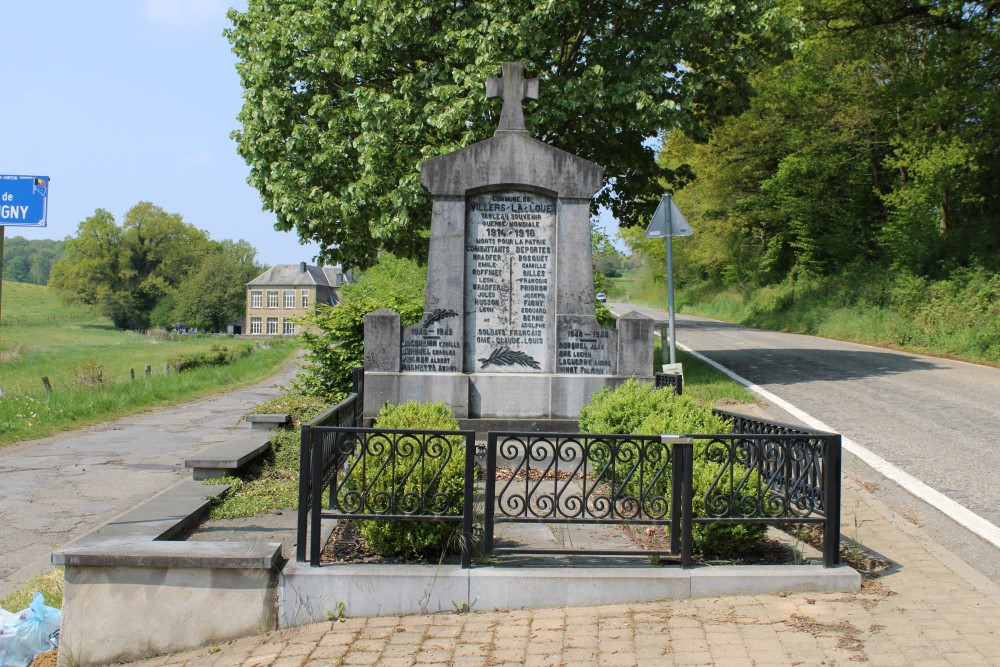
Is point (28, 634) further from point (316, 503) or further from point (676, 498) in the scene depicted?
point (676, 498)

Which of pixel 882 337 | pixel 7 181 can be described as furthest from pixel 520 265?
pixel 882 337

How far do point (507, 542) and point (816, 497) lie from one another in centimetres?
198

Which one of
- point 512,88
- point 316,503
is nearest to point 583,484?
point 316,503

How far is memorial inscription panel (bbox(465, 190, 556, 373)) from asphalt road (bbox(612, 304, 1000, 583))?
351 centimetres

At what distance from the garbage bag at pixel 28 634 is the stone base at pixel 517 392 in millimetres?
4502

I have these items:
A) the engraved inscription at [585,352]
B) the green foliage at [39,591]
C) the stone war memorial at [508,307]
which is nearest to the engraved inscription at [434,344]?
the stone war memorial at [508,307]

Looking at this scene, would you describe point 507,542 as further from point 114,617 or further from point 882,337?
point 882,337

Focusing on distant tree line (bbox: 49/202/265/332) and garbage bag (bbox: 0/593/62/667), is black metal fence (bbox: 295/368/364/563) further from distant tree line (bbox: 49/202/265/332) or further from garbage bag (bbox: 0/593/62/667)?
distant tree line (bbox: 49/202/265/332)

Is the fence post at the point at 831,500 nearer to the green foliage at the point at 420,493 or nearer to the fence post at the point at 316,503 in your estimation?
the green foliage at the point at 420,493

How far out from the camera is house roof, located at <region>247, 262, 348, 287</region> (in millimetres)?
103688

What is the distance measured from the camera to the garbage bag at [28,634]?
469cm

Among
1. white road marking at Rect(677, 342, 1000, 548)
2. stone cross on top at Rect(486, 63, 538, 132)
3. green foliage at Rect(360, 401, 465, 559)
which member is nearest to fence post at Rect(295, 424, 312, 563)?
green foliage at Rect(360, 401, 465, 559)

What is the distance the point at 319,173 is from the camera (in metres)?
16.0

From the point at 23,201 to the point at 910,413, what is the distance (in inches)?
433
